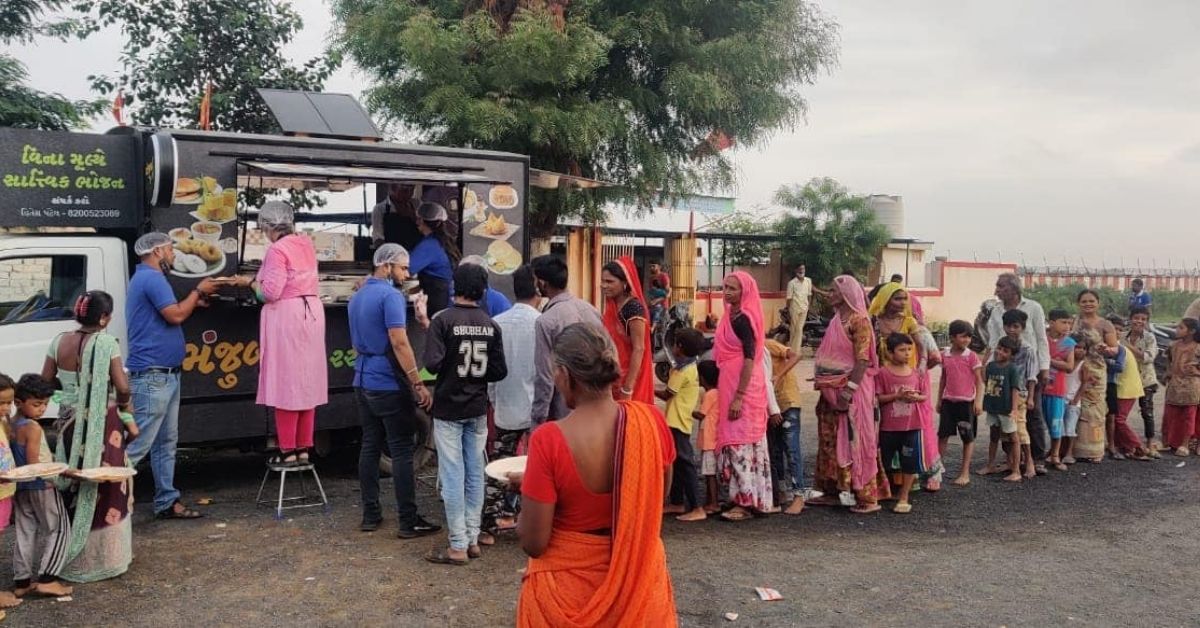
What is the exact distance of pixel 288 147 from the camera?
712cm

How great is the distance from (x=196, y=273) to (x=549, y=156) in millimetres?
7519

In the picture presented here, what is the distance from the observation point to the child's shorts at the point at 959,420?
7602mm

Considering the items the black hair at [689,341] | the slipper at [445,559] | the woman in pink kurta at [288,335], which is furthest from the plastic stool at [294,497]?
the black hair at [689,341]

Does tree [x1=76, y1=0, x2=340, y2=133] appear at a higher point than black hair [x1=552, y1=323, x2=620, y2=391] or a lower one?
higher

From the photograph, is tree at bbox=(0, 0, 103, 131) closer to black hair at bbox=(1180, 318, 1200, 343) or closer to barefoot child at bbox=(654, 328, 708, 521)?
barefoot child at bbox=(654, 328, 708, 521)

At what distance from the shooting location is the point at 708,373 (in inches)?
264

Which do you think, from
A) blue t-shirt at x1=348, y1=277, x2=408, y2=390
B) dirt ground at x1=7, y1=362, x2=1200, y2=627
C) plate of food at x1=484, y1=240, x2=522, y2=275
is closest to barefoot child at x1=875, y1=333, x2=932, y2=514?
dirt ground at x1=7, y1=362, x2=1200, y2=627

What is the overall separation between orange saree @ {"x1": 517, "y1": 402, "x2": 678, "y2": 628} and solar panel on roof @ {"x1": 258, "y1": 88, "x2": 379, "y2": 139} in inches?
216

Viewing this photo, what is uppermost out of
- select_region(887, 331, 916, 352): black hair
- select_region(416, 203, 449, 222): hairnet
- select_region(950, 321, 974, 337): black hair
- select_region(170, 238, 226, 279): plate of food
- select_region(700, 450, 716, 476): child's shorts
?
select_region(416, 203, 449, 222): hairnet

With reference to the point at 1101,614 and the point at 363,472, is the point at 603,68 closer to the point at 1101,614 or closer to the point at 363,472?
the point at 363,472

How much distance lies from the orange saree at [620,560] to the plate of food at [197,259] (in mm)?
4752

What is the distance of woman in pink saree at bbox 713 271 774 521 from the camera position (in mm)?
6276

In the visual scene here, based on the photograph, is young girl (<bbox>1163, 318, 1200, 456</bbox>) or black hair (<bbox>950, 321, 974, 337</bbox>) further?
young girl (<bbox>1163, 318, 1200, 456</bbox>)

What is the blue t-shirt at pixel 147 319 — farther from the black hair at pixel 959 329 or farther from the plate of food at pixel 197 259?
the black hair at pixel 959 329
